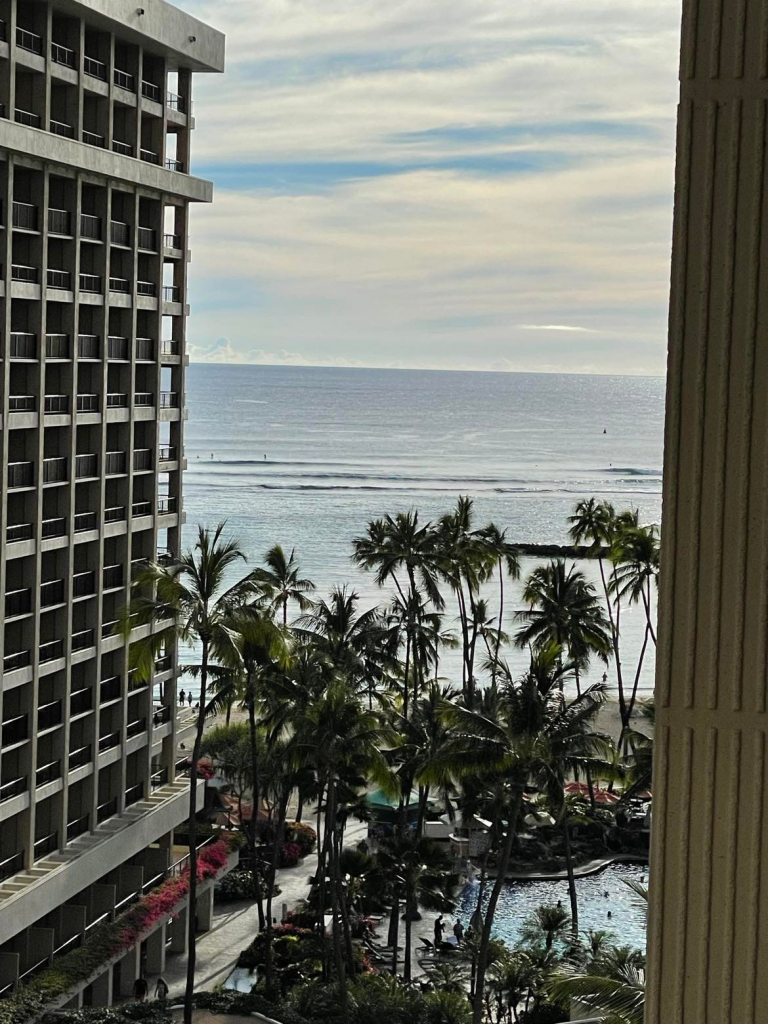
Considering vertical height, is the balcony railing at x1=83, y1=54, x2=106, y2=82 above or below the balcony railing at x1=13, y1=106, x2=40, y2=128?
above

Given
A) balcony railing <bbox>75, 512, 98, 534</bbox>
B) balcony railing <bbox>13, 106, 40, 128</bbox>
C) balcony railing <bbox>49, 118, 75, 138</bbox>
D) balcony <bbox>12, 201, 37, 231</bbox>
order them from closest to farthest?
balcony <bbox>12, 201, 37, 231</bbox> → balcony railing <bbox>13, 106, 40, 128</bbox> → balcony railing <bbox>49, 118, 75, 138</bbox> → balcony railing <bbox>75, 512, 98, 534</bbox>

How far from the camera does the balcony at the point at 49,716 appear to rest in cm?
2489

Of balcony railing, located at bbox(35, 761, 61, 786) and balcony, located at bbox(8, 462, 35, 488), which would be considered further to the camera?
balcony railing, located at bbox(35, 761, 61, 786)

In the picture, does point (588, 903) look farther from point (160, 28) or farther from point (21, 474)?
point (160, 28)

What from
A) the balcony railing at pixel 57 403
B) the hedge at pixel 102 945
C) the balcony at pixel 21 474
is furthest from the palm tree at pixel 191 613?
the balcony railing at pixel 57 403

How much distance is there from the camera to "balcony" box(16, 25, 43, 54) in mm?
22656

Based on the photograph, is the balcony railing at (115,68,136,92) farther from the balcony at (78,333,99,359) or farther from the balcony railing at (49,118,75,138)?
the balcony at (78,333,99,359)

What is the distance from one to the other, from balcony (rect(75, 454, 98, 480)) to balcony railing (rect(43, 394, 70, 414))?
76 cm

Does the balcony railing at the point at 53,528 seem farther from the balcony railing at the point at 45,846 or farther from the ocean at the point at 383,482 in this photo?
the ocean at the point at 383,482

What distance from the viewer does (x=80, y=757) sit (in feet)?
86.2

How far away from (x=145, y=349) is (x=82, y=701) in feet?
25.5

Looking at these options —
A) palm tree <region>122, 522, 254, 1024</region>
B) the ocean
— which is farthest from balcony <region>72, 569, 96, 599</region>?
the ocean

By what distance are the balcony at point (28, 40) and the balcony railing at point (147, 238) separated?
16.8ft

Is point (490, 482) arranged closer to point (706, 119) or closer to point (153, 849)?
point (153, 849)
